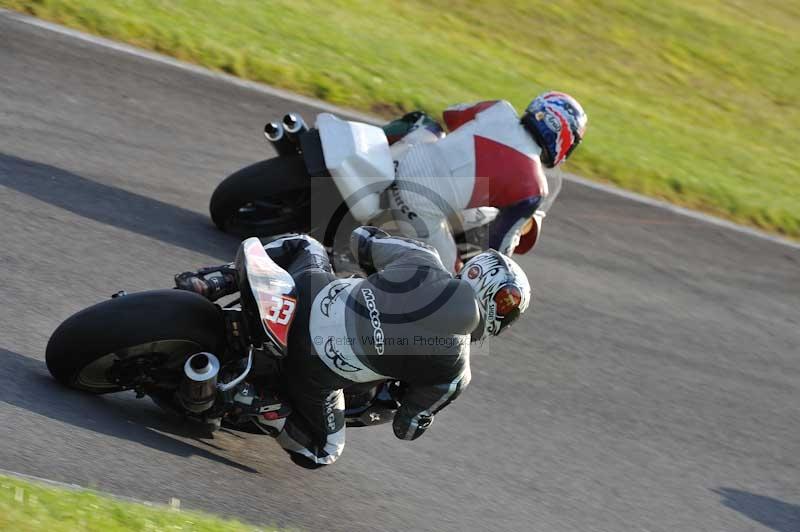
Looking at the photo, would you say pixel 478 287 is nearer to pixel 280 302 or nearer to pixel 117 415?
pixel 280 302

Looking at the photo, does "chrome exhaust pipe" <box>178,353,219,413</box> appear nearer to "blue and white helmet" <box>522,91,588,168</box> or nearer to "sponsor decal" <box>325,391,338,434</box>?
"sponsor decal" <box>325,391,338,434</box>

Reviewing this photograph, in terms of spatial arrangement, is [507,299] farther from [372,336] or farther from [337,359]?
[337,359]

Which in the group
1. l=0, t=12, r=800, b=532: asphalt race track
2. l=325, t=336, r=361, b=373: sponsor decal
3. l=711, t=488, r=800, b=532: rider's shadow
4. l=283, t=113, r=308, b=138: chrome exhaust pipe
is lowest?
l=711, t=488, r=800, b=532: rider's shadow

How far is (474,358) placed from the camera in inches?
288

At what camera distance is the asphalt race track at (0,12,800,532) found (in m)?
5.12

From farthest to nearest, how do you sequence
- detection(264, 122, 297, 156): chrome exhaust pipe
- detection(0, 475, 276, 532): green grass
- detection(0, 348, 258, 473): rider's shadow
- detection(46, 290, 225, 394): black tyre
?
detection(264, 122, 297, 156): chrome exhaust pipe → detection(0, 348, 258, 473): rider's shadow → detection(46, 290, 225, 394): black tyre → detection(0, 475, 276, 532): green grass

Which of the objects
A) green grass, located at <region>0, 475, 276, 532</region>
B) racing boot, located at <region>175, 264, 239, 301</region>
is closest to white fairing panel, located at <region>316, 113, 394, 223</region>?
racing boot, located at <region>175, 264, 239, 301</region>

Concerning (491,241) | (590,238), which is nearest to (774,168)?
(590,238)

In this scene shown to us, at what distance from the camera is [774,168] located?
13.5 metres

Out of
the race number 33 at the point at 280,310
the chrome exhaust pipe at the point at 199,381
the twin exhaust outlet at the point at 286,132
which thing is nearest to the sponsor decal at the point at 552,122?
the twin exhaust outlet at the point at 286,132

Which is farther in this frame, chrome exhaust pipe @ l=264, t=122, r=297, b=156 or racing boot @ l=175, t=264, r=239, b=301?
chrome exhaust pipe @ l=264, t=122, r=297, b=156

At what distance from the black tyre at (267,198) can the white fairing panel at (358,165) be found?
0.73 feet

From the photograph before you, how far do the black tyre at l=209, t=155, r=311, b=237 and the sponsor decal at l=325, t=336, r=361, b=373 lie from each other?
2.59 metres

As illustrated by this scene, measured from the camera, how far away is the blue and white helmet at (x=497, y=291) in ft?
15.7
